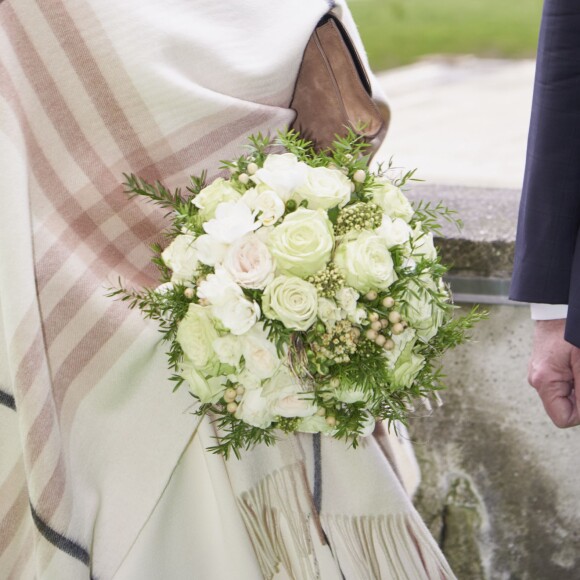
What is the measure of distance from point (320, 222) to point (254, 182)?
0.14 metres

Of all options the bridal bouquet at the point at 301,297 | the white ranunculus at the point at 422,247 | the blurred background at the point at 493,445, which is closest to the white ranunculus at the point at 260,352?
the bridal bouquet at the point at 301,297

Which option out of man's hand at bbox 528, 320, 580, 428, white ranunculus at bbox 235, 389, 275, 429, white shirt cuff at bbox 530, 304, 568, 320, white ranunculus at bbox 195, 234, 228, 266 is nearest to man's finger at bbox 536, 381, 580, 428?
man's hand at bbox 528, 320, 580, 428

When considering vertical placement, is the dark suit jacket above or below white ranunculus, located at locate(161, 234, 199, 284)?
above

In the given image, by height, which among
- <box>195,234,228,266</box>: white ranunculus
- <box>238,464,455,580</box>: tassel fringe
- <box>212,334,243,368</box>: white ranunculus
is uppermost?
<box>195,234,228,266</box>: white ranunculus

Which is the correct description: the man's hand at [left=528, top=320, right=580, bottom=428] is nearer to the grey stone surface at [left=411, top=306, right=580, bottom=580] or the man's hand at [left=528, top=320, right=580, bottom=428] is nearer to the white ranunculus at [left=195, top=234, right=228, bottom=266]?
the grey stone surface at [left=411, top=306, right=580, bottom=580]

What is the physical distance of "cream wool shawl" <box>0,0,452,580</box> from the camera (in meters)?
1.12

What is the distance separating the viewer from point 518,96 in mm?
6832

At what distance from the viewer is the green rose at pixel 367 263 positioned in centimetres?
96

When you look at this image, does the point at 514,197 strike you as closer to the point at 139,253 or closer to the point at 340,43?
the point at 340,43

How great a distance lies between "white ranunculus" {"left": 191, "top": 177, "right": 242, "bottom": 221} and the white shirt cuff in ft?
1.68

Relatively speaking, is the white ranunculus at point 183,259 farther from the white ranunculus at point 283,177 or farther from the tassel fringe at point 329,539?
the tassel fringe at point 329,539

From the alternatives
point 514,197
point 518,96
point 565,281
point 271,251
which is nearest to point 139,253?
point 271,251

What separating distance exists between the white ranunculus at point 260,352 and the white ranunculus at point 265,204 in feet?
0.45

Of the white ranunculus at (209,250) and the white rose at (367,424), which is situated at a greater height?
the white ranunculus at (209,250)
